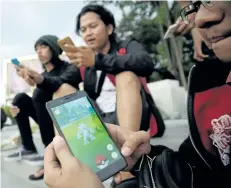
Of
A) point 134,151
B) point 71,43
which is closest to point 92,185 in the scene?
point 134,151

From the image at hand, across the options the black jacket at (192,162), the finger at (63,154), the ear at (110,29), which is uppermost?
the ear at (110,29)

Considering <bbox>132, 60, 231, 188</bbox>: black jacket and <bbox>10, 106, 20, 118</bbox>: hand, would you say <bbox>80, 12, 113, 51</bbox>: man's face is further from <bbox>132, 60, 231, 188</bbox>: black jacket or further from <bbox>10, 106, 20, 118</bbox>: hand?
<bbox>132, 60, 231, 188</bbox>: black jacket

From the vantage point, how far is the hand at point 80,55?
0.93 metres

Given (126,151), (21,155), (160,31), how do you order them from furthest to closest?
(160,31) < (21,155) < (126,151)

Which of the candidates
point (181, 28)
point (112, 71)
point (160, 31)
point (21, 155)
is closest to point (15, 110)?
point (21, 155)

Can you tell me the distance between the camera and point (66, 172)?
0.40m

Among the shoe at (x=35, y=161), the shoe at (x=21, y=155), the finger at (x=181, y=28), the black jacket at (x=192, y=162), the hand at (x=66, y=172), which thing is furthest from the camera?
the shoe at (x=21, y=155)

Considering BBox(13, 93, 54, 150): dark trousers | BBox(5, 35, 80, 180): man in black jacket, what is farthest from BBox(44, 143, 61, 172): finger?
BBox(13, 93, 54, 150): dark trousers

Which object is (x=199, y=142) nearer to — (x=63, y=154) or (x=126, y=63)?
(x=63, y=154)

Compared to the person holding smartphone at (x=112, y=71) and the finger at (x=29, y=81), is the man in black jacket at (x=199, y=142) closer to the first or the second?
the person holding smartphone at (x=112, y=71)

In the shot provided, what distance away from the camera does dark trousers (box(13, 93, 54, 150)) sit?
128 centimetres

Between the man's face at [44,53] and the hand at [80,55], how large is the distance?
449 mm

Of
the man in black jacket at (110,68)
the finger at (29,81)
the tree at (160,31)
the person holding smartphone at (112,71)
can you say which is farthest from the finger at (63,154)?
the tree at (160,31)

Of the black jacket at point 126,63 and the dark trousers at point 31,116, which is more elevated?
the black jacket at point 126,63
